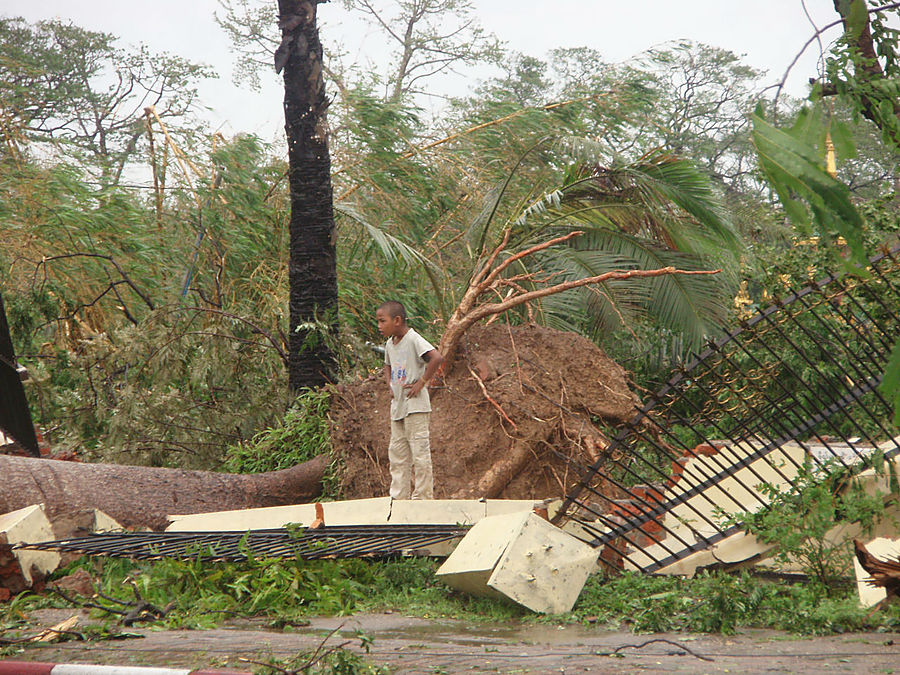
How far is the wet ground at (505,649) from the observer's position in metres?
2.85

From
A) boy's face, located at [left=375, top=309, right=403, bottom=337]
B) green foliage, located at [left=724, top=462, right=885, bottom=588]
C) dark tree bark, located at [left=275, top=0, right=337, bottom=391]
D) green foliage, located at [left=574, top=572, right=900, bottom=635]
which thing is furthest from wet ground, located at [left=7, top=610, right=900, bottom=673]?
dark tree bark, located at [left=275, top=0, right=337, bottom=391]

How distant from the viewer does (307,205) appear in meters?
8.05

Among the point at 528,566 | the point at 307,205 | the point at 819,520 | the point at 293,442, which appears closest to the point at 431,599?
the point at 528,566

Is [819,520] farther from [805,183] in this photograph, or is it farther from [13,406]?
[13,406]

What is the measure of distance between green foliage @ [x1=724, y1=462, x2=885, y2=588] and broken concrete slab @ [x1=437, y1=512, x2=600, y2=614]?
95 cm

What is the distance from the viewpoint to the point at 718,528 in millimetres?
4547

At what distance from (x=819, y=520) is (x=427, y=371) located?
8.92ft

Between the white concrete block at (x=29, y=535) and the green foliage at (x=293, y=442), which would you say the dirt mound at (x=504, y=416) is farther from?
the white concrete block at (x=29, y=535)

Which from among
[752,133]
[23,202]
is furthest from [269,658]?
[23,202]

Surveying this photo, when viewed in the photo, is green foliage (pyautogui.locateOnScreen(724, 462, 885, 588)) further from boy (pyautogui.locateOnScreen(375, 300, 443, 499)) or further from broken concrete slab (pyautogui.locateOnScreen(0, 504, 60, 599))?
broken concrete slab (pyautogui.locateOnScreen(0, 504, 60, 599))

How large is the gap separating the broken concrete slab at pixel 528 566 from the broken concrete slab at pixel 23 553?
2561mm

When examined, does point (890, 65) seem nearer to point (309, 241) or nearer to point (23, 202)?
point (309, 241)

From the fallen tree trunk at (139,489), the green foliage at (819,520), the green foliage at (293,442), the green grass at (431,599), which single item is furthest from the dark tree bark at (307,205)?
the green foliage at (819,520)

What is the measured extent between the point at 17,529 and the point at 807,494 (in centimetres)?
456
